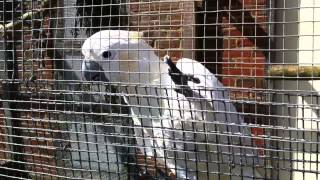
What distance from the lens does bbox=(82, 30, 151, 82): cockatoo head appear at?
7.52 ft

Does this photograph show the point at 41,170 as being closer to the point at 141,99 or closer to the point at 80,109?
the point at 80,109

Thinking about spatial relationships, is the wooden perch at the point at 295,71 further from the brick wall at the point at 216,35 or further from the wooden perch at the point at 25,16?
the wooden perch at the point at 25,16

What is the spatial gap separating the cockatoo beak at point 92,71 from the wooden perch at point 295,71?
754mm

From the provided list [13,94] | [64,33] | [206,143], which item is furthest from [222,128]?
A: [13,94]

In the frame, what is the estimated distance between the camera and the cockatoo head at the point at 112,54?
2293 millimetres

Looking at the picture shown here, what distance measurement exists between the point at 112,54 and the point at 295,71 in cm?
81

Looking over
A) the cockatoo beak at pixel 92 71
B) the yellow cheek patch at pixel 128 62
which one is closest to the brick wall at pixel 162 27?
the yellow cheek patch at pixel 128 62

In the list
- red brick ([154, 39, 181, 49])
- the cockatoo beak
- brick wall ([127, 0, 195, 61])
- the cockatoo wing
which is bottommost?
→ the cockatoo wing

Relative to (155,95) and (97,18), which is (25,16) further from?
(155,95)

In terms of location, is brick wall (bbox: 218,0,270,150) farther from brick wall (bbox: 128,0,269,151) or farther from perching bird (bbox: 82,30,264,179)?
perching bird (bbox: 82,30,264,179)

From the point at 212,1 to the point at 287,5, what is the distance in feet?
1.46

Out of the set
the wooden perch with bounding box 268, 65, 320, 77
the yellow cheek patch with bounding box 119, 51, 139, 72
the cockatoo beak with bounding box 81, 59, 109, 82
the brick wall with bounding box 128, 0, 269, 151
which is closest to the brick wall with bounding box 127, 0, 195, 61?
the brick wall with bounding box 128, 0, 269, 151

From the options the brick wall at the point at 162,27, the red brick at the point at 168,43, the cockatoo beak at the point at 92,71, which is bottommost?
the cockatoo beak at the point at 92,71

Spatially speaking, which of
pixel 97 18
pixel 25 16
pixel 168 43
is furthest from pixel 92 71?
pixel 25 16
